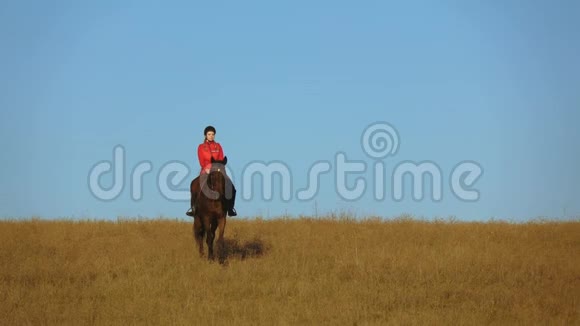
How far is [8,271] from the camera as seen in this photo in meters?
14.4

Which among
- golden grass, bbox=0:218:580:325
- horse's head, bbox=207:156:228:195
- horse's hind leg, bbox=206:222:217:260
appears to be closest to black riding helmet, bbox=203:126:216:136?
horse's head, bbox=207:156:228:195

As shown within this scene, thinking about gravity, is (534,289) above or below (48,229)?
below

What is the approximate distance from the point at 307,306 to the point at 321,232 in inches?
301

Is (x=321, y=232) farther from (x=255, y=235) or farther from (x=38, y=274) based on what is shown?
(x=38, y=274)

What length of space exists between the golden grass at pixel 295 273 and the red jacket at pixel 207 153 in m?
2.06

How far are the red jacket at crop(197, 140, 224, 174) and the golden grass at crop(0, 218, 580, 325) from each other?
2.06 meters

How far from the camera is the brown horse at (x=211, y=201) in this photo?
1470 cm

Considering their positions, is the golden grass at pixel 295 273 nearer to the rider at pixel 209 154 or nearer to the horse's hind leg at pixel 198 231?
the horse's hind leg at pixel 198 231

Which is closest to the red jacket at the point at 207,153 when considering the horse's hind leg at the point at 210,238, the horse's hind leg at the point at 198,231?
the horse's hind leg at the point at 210,238

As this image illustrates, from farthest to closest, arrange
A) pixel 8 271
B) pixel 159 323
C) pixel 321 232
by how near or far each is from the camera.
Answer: pixel 321 232, pixel 8 271, pixel 159 323

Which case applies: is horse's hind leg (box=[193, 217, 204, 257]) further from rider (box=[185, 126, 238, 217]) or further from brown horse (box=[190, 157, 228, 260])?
rider (box=[185, 126, 238, 217])

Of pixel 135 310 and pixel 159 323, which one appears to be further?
pixel 135 310

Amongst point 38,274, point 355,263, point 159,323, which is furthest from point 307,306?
point 38,274

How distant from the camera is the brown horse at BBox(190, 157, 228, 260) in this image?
1470 centimetres
